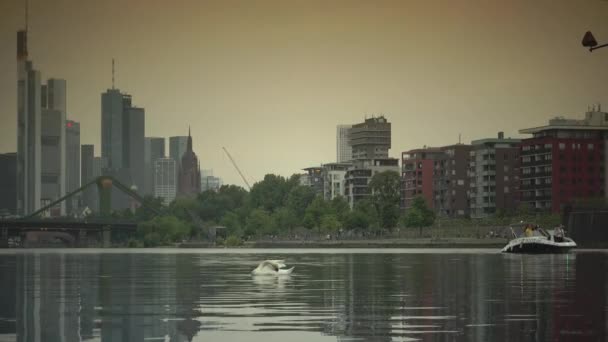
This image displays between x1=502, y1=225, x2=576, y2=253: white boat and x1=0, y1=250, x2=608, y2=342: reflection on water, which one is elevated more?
x1=0, y1=250, x2=608, y2=342: reflection on water

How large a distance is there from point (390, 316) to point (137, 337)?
8.60 metres

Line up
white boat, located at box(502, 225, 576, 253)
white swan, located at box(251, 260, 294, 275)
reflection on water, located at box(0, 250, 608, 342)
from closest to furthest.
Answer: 1. reflection on water, located at box(0, 250, 608, 342)
2. white swan, located at box(251, 260, 294, 275)
3. white boat, located at box(502, 225, 576, 253)

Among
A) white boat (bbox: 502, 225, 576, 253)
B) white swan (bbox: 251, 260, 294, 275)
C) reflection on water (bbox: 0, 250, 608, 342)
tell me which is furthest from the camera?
white boat (bbox: 502, 225, 576, 253)

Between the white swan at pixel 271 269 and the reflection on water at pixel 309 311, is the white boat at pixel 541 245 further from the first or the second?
the reflection on water at pixel 309 311

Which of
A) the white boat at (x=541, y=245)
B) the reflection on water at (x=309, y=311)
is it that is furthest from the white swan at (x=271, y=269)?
the white boat at (x=541, y=245)

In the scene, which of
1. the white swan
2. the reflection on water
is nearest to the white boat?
the white swan

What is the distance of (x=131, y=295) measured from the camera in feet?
141

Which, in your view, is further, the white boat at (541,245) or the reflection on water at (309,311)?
the white boat at (541,245)

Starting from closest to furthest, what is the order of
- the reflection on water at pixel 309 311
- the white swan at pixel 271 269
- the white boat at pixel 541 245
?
the reflection on water at pixel 309 311 < the white swan at pixel 271 269 < the white boat at pixel 541 245

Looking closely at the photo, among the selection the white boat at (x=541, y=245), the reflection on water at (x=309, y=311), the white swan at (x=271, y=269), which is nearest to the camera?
the reflection on water at (x=309, y=311)

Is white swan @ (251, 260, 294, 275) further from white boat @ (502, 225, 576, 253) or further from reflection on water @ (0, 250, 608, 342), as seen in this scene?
white boat @ (502, 225, 576, 253)

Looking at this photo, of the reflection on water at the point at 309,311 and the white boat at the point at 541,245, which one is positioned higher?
the reflection on water at the point at 309,311

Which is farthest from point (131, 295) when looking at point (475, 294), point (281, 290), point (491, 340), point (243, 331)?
point (491, 340)

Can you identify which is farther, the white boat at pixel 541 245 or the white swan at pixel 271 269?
the white boat at pixel 541 245
